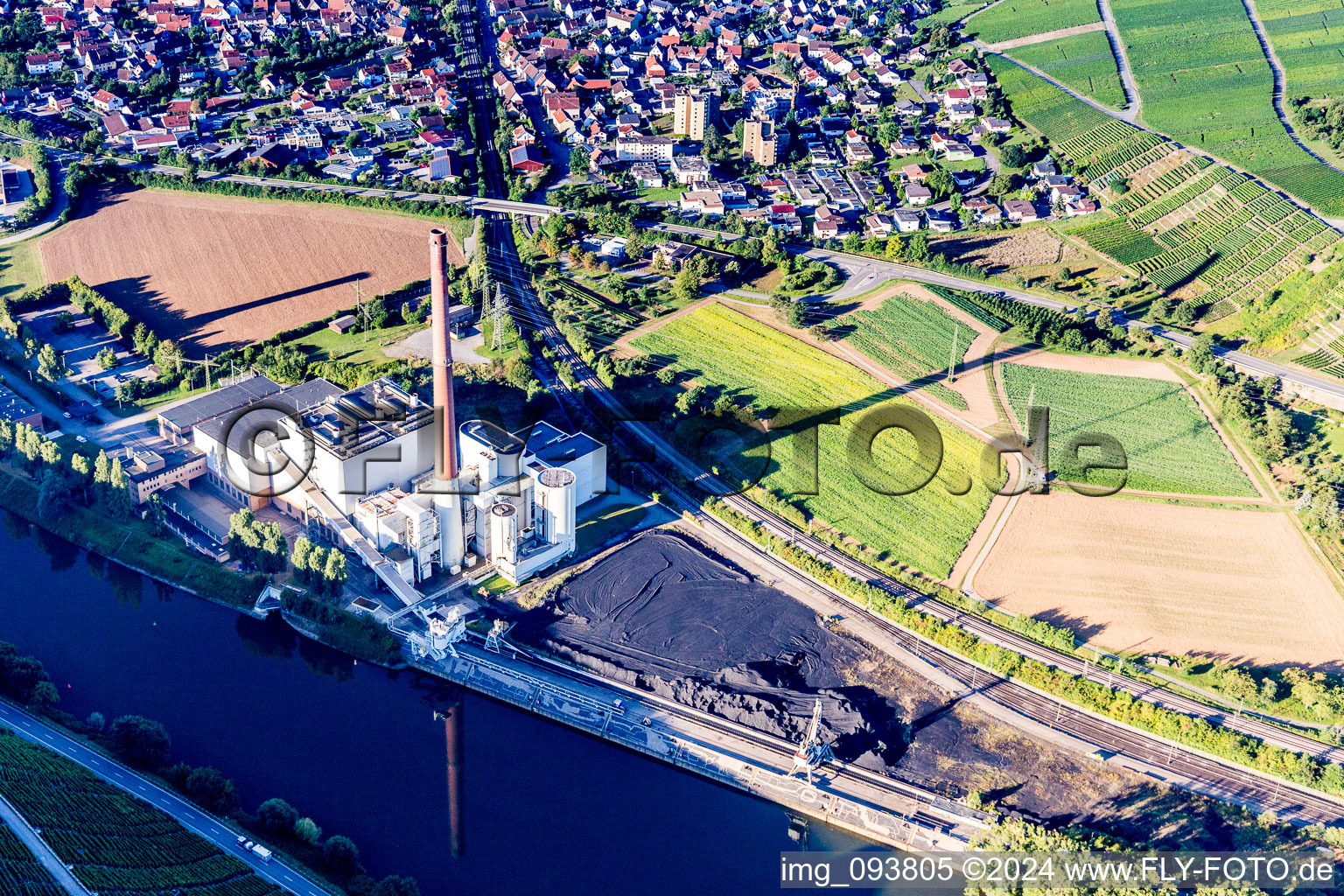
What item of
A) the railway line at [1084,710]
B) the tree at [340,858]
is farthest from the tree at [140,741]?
the railway line at [1084,710]

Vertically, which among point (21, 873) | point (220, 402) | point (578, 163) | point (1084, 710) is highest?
point (578, 163)

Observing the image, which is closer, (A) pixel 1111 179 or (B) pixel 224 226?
(B) pixel 224 226

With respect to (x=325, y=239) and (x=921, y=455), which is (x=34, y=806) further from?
(x=325, y=239)

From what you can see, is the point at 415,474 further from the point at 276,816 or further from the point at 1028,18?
the point at 1028,18

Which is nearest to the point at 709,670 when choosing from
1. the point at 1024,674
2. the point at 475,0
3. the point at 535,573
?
the point at 535,573

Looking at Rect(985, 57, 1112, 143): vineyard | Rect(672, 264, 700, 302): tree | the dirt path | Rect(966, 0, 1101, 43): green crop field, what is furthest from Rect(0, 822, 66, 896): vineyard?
Rect(966, 0, 1101, 43): green crop field

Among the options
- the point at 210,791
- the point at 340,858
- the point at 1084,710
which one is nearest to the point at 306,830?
the point at 340,858
